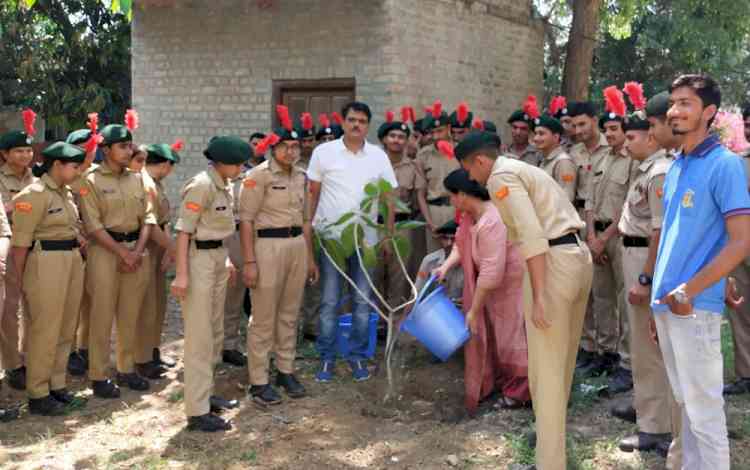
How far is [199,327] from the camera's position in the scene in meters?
4.45

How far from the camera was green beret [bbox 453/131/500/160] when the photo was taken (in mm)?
3723

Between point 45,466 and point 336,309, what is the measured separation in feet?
7.25

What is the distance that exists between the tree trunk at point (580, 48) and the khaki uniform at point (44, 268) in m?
7.07

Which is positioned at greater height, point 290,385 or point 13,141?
point 13,141

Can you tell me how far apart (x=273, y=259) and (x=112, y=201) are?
1.22m

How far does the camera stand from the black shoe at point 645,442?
13.3ft

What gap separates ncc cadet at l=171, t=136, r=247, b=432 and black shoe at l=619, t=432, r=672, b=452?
2287mm

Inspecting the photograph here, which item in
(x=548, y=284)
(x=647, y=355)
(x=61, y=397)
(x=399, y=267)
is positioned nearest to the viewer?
(x=548, y=284)

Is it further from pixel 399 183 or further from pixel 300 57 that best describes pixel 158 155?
pixel 300 57

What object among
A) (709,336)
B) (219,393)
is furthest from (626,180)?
(219,393)

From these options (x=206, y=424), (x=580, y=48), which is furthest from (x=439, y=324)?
(x=580, y=48)

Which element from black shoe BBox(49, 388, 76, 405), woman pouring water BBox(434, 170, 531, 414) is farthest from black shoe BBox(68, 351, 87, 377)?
woman pouring water BBox(434, 170, 531, 414)

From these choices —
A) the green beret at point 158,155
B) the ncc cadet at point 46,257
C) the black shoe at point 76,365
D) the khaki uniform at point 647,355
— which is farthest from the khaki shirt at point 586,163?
the black shoe at point 76,365

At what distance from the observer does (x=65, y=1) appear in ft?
47.5
